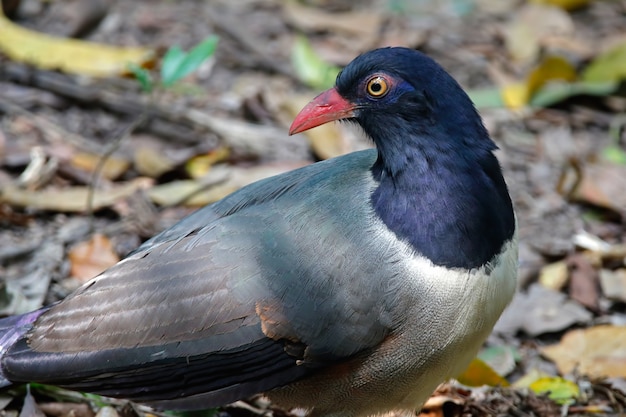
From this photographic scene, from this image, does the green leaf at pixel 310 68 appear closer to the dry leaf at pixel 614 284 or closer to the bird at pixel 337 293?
the dry leaf at pixel 614 284

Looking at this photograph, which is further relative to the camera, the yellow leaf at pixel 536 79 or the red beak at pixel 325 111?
the yellow leaf at pixel 536 79

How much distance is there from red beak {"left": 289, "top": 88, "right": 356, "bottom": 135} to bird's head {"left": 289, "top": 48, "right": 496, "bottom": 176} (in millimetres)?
91

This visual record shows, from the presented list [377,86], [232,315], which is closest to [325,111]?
[377,86]

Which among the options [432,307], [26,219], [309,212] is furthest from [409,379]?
[26,219]

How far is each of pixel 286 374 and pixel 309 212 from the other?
2.02ft

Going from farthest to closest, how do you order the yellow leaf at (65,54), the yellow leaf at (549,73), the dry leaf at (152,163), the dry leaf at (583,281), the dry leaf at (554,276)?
the yellow leaf at (549,73) → the yellow leaf at (65,54) → the dry leaf at (152,163) → the dry leaf at (554,276) → the dry leaf at (583,281)

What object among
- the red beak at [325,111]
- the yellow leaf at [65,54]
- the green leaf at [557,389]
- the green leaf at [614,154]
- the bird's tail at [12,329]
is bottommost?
the green leaf at [557,389]

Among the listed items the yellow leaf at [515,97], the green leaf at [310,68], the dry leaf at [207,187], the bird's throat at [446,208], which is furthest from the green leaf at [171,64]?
the yellow leaf at [515,97]

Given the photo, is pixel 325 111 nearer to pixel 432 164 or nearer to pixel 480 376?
pixel 432 164

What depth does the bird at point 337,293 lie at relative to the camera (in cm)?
366

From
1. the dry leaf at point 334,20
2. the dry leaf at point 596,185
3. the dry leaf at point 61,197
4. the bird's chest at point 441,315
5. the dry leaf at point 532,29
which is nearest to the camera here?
the bird's chest at point 441,315

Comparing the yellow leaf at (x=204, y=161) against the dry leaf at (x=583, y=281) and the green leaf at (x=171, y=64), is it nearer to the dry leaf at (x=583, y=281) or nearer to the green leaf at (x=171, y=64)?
the green leaf at (x=171, y=64)

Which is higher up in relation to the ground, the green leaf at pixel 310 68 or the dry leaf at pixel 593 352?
the green leaf at pixel 310 68

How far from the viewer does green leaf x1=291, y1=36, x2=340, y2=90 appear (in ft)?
23.2
